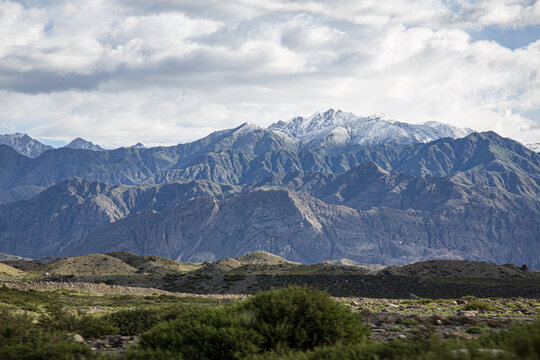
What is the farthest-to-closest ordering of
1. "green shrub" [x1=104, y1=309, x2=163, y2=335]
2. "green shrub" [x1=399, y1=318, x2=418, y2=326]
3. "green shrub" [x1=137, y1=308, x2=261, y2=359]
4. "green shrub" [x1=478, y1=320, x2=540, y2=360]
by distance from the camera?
1. "green shrub" [x1=399, y1=318, x2=418, y2=326]
2. "green shrub" [x1=104, y1=309, x2=163, y2=335]
3. "green shrub" [x1=137, y1=308, x2=261, y2=359]
4. "green shrub" [x1=478, y1=320, x2=540, y2=360]

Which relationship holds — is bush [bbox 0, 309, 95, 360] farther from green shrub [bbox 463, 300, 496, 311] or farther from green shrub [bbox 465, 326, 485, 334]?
green shrub [bbox 463, 300, 496, 311]

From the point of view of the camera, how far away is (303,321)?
563 inches

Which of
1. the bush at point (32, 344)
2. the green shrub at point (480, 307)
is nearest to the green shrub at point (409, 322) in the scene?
the green shrub at point (480, 307)

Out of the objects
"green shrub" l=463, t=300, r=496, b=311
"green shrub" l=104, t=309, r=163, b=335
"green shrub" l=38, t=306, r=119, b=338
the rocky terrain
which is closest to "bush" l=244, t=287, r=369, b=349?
"green shrub" l=104, t=309, r=163, b=335

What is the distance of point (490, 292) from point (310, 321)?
180 feet

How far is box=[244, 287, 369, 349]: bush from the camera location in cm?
1392

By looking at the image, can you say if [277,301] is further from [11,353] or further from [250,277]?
[250,277]

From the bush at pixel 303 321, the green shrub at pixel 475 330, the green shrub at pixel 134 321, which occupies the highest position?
the bush at pixel 303 321

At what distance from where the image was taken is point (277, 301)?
49.2 ft

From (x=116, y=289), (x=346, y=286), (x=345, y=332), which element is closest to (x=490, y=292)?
(x=346, y=286)

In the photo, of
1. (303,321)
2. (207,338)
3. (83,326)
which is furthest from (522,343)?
(83,326)

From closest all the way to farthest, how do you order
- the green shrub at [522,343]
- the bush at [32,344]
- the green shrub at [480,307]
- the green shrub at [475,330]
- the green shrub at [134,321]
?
the green shrub at [522,343], the bush at [32,344], the green shrub at [475,330], the green shrub at [134,321], the green shrub at [480,307]

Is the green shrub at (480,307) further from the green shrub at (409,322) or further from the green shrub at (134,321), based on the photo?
the green shrub at (134,321)

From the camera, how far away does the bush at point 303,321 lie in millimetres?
13922
